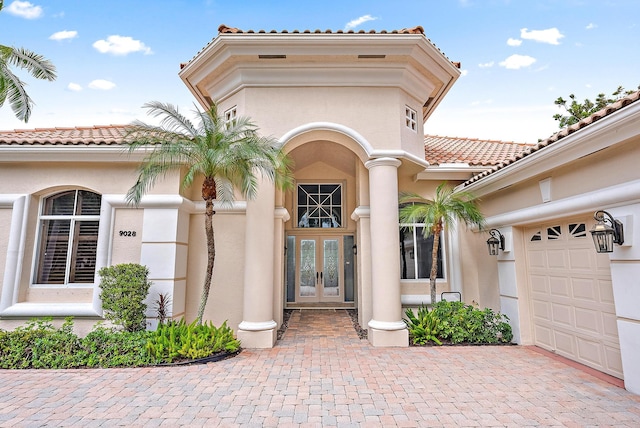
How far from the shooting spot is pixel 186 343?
630 centimetres

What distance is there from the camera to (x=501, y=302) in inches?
313

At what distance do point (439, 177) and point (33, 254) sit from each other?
11052 mm

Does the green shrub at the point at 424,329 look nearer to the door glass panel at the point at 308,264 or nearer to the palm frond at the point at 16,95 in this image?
the door glass panel at the point at 308,264

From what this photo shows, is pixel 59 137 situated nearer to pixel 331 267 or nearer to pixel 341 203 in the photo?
pixel 341 203

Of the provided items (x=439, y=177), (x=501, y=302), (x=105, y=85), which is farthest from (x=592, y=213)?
(x=105, y=85)

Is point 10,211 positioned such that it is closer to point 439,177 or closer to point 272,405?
point 272,405

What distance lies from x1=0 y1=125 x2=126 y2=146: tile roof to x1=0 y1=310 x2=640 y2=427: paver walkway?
5.07 meters

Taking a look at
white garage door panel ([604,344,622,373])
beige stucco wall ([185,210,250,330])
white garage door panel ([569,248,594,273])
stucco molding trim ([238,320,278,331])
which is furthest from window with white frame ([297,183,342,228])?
white garage door panel ([604,344,622,373])

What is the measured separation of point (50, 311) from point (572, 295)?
451 inches

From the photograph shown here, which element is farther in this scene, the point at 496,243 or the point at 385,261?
the point at 496,243

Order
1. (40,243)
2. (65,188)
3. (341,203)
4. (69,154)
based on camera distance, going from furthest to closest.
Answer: (341,203)
(65,188)
(40,243)
(69,154)

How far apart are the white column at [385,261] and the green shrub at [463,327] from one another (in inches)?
23.4

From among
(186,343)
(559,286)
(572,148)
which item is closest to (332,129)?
(572,148)

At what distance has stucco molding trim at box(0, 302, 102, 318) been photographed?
7371mm
